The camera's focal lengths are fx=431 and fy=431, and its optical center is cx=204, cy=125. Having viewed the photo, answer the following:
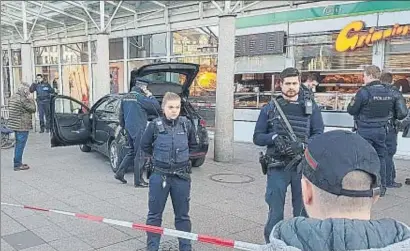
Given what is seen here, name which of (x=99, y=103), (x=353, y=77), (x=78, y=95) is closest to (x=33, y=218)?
(x=99, y=103)

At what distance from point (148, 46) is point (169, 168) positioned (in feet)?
37.3

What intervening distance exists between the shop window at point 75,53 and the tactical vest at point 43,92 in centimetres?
326

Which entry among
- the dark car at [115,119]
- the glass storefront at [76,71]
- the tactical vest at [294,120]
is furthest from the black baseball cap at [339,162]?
the glass storefront at [76,71]

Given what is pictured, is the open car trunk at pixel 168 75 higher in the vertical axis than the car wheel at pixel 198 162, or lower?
higher

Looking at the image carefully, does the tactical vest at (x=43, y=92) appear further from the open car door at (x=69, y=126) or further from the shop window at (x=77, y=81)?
the open car door at (x=69, y=126)

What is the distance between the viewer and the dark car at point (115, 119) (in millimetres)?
7707

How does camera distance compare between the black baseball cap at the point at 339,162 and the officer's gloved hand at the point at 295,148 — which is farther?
the officer's gloved hand at the point at 295,148

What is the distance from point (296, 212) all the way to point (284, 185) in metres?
0.32

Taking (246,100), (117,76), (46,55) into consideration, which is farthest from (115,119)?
(46,55)

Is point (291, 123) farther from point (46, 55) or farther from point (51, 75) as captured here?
point (46, 55)

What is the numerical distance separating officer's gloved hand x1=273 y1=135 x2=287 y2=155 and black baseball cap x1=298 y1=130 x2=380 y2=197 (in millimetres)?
2368

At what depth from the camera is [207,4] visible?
40.6 feet

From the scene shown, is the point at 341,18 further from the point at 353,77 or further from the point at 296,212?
the point at 296,212

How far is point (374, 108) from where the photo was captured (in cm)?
605
